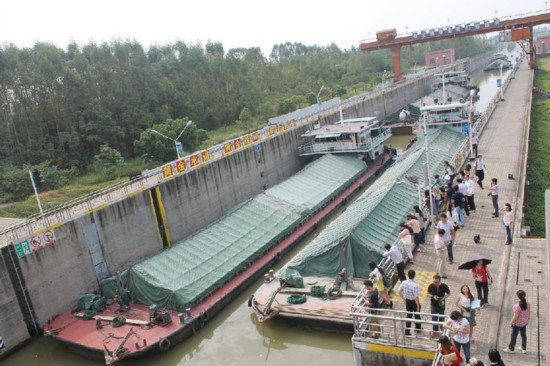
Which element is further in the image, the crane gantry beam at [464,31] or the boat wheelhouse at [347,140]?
the crane gantry beam at [464,31]

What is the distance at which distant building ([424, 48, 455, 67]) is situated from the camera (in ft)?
455

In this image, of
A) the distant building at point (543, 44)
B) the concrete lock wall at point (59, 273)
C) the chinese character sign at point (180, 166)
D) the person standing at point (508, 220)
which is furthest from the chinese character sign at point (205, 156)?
the distant building at point (543, 44)

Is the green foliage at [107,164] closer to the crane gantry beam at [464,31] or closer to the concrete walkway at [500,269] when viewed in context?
the concrete walkway at [500,269]

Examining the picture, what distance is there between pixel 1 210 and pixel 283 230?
874 inches

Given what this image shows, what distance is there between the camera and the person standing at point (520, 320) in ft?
30.7

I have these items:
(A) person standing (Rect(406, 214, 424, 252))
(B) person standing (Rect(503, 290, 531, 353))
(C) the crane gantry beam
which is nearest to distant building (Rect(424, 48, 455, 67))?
(C) the crane gantry beam

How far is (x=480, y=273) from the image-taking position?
36.7 ft

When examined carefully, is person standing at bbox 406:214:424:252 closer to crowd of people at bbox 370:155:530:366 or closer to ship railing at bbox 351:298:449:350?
crowd of people at bbox 370:155:530:366

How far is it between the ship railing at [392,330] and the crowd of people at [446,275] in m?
0.12

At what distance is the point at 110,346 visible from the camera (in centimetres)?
1644

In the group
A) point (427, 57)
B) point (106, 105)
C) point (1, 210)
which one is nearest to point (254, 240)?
point (1, 210)

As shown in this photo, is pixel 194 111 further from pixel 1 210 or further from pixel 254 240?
pixel 254 240

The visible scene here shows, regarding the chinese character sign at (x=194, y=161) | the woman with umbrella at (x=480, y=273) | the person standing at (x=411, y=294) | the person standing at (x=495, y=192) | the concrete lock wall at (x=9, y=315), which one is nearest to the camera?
the person standing at (x=411, y=294)

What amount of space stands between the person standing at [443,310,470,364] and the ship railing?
1.53 ft
